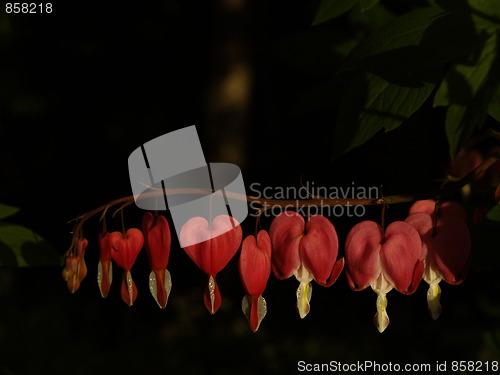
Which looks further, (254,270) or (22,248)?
(22,248)

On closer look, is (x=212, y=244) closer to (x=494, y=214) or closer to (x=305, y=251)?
(x=305, y=251)

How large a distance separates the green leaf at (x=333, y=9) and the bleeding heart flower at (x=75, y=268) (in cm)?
60

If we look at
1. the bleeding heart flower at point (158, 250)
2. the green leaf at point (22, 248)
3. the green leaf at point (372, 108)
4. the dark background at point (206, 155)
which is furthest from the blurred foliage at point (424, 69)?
the dark background at point (206, 155)

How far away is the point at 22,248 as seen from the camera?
137 cm

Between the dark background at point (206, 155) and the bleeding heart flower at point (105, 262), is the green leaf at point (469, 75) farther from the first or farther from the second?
the dark background at point (206, 155)

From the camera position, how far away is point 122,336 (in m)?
3.91

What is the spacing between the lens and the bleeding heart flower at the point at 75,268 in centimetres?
122

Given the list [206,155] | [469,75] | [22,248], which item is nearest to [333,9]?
[469,75]

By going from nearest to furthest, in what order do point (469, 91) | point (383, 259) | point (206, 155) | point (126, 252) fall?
1. point (469, 91)
2. point (383, 259)
3. point (126, 252)
4. point (206, 155)

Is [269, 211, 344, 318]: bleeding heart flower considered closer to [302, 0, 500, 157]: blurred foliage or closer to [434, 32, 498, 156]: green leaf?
[302, 0, 500, 157]: blurred foliage

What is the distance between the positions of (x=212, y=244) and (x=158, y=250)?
0.12 meters

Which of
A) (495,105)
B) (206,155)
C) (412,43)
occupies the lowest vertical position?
(206,155)

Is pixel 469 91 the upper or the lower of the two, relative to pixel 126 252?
upper

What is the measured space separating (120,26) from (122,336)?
184cm
